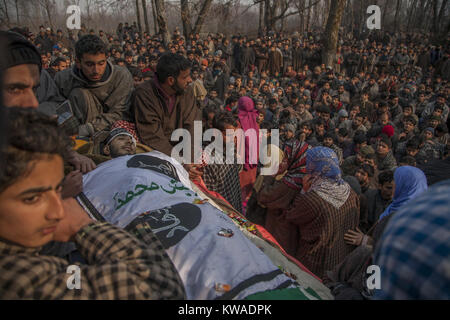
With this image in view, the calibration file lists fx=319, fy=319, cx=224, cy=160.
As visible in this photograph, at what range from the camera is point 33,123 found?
0.95 metres

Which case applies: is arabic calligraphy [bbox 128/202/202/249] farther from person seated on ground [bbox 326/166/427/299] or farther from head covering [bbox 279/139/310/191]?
head covering [bbox 279/139/310/191]

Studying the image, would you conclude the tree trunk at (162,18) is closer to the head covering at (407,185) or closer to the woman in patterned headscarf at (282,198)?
the woman in patterned headscarf at (282,198)

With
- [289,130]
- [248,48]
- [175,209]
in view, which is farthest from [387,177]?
[248,48]

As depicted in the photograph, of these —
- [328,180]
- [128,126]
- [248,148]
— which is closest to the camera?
[328,180]

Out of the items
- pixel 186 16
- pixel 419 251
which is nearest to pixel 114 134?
pixel 419 251

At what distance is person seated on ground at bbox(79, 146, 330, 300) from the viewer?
1.25m

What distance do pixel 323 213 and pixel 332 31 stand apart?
11571 millimetres

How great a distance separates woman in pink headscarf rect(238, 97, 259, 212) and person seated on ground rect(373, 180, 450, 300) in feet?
8.75

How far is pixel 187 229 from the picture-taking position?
1.48 m

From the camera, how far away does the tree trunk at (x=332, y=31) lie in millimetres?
11461

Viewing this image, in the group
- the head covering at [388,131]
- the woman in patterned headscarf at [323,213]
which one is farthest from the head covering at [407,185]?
the head covering at [388,131]

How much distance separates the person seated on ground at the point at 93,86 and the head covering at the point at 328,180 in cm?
171

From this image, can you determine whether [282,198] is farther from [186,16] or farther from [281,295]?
[186,16]

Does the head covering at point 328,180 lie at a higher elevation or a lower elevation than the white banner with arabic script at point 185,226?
lower
